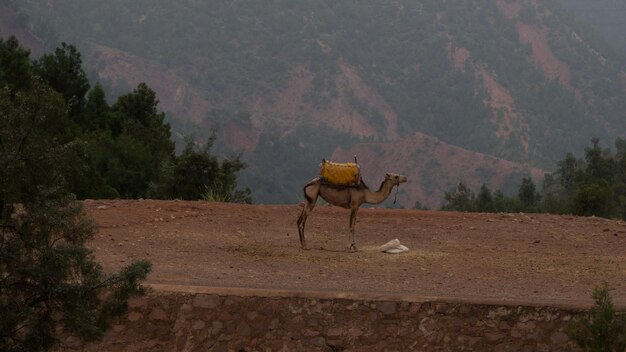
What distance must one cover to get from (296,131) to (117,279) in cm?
9100

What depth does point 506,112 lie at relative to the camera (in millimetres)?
108750

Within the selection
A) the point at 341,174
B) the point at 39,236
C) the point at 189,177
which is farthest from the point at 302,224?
the point at 189,177

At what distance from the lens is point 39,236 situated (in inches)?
380

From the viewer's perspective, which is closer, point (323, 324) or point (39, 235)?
point (39, 235)

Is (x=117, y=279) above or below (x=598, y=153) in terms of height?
below

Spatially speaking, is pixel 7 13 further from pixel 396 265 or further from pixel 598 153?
pixel 396 265

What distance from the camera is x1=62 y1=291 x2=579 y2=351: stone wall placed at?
1284cm

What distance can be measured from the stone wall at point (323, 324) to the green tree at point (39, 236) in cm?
294

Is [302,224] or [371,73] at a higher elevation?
[371,73]

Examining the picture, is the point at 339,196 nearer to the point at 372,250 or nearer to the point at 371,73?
the point at 372,250

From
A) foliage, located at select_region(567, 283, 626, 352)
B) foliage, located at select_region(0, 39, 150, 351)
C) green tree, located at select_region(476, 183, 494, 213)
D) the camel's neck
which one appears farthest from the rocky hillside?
foliage, located at select_region(0, 39, 150, 351)

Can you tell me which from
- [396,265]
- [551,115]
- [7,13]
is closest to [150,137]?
[396,265]

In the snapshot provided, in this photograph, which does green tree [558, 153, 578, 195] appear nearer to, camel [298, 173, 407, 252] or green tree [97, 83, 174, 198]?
green tree [97, 83, 174, 198]

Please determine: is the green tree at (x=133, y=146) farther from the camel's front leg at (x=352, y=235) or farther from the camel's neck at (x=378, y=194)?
the camel's neck at (x=378, y=194)
